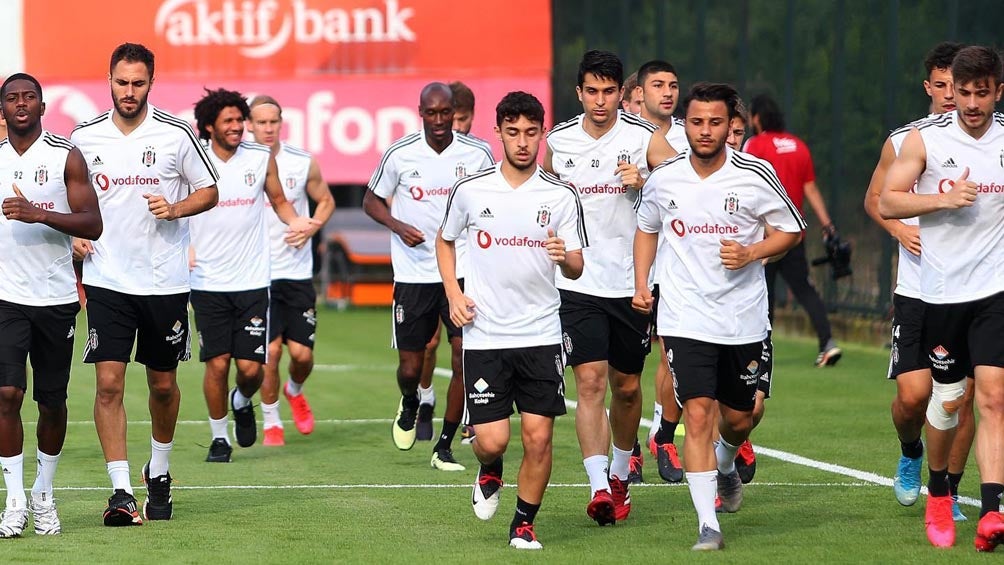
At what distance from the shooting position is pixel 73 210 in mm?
9086

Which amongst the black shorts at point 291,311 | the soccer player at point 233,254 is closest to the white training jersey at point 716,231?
the soccer player at point 233,254

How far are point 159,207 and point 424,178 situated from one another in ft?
11.5

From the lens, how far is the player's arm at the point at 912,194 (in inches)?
328

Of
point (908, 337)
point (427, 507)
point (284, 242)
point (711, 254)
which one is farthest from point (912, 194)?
point (284, 242)

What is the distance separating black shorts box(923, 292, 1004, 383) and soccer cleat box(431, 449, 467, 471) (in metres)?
3.78

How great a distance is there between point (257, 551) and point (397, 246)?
4544 mm

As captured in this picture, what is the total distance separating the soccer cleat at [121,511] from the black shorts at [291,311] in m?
4.74

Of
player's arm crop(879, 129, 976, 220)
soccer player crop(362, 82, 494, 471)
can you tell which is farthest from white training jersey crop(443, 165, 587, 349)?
A: soccer player crop(362, 82, 494, 471)

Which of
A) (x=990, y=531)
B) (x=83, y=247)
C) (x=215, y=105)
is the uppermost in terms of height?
(x=215, y=105)

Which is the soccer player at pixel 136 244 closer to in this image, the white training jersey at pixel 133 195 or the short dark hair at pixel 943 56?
the white training jersey at pixel 133 195

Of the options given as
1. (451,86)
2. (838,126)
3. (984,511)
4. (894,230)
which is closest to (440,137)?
(451,86)

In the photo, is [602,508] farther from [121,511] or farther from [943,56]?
[943,56]

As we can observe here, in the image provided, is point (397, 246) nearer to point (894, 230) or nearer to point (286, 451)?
point (286, 451)

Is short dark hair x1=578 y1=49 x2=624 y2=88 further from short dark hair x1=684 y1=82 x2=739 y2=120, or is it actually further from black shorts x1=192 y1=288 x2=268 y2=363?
black shorts x1=192 y1=288 x2=268 y2=363
